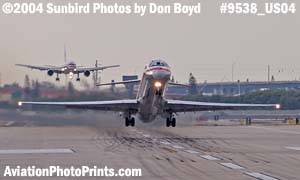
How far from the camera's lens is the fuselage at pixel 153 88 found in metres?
44.3

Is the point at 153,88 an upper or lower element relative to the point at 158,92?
upper

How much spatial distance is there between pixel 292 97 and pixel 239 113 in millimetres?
9234

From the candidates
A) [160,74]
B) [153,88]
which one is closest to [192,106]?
[153,88]

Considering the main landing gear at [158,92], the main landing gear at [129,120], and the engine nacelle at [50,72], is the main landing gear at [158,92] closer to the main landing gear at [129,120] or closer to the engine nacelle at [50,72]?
the main landing gear at [129,120]

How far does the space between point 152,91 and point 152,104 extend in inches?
49.2

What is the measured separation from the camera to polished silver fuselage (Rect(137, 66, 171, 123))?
44250 mm

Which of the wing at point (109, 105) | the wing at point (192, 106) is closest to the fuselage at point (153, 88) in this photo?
the wing at point (109, 105)

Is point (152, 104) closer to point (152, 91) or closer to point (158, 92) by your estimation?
point (152, 91)

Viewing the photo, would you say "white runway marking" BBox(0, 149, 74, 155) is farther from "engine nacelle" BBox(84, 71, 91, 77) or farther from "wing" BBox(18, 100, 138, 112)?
"engine nacelle" BBox(84, 71, 91, 77)

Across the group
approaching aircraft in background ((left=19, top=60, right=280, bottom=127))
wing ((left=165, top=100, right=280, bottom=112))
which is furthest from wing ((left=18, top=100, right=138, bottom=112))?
wing ((left=165, top=100, right=280, bottom=112))

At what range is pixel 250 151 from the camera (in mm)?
30578

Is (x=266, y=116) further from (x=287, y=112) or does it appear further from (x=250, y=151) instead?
(x=250, y=151)

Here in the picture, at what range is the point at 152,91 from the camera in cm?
4519

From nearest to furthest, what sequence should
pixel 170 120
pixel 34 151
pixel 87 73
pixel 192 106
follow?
pixel 34 151
pixel 192 106
pixel 170 120
pixel 87 73
